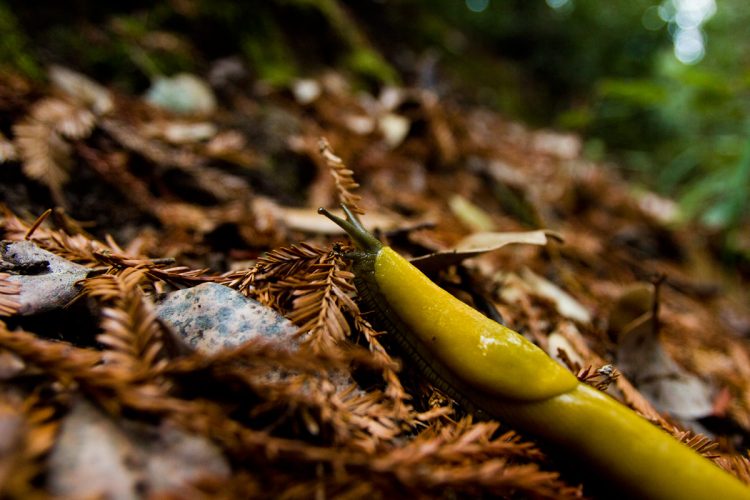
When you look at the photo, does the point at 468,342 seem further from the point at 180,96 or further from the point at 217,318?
the point at 180,96

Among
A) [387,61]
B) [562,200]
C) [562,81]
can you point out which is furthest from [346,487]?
[562,81]

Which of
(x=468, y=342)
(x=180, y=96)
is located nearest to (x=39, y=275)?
(x=468, y=342)

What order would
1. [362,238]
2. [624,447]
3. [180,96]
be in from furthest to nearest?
[180,96] < [362,238] < [624,447]

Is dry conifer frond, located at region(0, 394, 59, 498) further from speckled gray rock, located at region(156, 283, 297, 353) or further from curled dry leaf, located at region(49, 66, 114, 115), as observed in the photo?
curled dry leaf, located at region(49, 66, 114, 115)

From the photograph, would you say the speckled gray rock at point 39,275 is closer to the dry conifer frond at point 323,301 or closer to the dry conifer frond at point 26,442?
the dry conifer frond at point 26,442

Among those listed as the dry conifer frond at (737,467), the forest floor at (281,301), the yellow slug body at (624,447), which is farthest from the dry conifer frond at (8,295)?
the dry conifer frond at (737,467)

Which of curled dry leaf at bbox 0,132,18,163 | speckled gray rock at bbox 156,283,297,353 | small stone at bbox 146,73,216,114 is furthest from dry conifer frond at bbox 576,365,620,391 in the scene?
small stone at bbox 146,73,216,114

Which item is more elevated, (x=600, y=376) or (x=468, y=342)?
(x=600, y=376)
